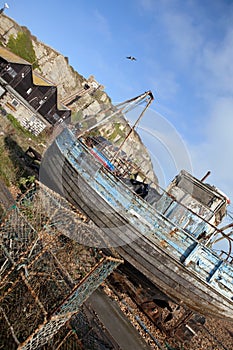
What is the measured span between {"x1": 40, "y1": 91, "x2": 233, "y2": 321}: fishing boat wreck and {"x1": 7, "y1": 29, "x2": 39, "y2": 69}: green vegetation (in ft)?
149

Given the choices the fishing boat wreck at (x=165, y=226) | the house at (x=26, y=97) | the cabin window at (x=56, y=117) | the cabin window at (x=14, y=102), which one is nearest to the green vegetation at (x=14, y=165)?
the fishing boat wreck at (x=165, y=226)

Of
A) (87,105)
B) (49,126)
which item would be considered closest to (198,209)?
(49,126)

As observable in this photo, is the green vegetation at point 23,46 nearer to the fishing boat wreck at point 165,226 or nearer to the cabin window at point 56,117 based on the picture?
the cabin window at point 56,117

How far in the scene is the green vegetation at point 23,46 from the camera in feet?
159

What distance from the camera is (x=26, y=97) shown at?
35.2 m

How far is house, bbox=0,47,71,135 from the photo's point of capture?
3145cm

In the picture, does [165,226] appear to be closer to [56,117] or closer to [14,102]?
[14,102]

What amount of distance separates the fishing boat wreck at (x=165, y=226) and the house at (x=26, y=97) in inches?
921

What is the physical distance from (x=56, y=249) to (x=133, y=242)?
3036mm

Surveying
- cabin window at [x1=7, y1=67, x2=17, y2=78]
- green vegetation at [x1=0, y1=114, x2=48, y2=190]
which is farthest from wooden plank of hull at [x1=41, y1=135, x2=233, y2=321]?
cabin window at [x1=7, y1=67, x2=17, y2=78]

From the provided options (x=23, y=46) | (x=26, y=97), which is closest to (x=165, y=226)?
(x=26, y=97)

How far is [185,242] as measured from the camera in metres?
8.38

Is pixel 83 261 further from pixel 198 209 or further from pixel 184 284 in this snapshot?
pixel 198 209

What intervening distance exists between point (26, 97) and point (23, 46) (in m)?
21.1
